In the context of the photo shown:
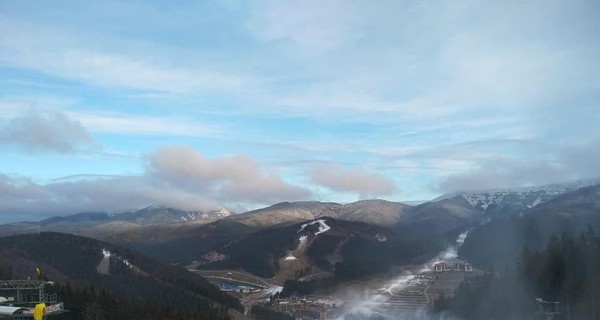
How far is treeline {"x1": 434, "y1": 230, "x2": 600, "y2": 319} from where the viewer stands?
9100cm

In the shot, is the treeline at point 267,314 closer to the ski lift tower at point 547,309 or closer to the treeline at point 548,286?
the treeline at point 548,286

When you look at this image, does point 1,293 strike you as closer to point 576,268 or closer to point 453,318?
point 453,318

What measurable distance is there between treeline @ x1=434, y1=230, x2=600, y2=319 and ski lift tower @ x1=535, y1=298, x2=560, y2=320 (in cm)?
76

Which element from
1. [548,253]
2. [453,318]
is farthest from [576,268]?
[453,318]

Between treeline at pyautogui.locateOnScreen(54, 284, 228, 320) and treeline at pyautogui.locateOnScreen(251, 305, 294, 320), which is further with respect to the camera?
treeline at pyautogui.locateOnScreen(251, 305, 294, 320)

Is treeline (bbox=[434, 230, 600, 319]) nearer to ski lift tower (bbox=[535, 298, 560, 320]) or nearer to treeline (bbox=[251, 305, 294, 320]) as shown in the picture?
ski lift tower (bbox=[535, 298, 560, 320])

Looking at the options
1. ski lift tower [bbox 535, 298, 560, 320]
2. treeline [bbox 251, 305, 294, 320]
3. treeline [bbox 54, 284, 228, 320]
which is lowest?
treeline [bbox 251, 305, 294, 320]

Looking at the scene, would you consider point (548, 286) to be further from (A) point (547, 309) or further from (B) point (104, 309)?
(B) point (104, 309)

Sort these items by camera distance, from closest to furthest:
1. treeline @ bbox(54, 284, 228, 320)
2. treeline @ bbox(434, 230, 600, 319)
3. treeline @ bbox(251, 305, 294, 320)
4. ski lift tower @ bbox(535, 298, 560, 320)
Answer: treeline @ bbox(54, 284, 228, 320)
treeline @ bbox(434, 230, 600, 319)
ski lift tower @ bbox(535, 298, 560, 320)
treeline @ bbox(251, 305, 294, 320)

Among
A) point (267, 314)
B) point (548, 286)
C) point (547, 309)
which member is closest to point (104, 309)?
point (547, 309)

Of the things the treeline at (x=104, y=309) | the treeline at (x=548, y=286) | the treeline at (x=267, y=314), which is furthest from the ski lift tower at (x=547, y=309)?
the treeline at (x=267, y=314)

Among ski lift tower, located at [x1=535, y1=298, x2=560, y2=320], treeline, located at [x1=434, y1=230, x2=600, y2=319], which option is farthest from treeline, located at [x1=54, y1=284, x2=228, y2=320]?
ski lift tower, located at [x1=535, y1=298, x2=560, y2=320]

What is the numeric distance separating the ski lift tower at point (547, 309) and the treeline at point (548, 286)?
76cm

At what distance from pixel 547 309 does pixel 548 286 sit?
446 cm
